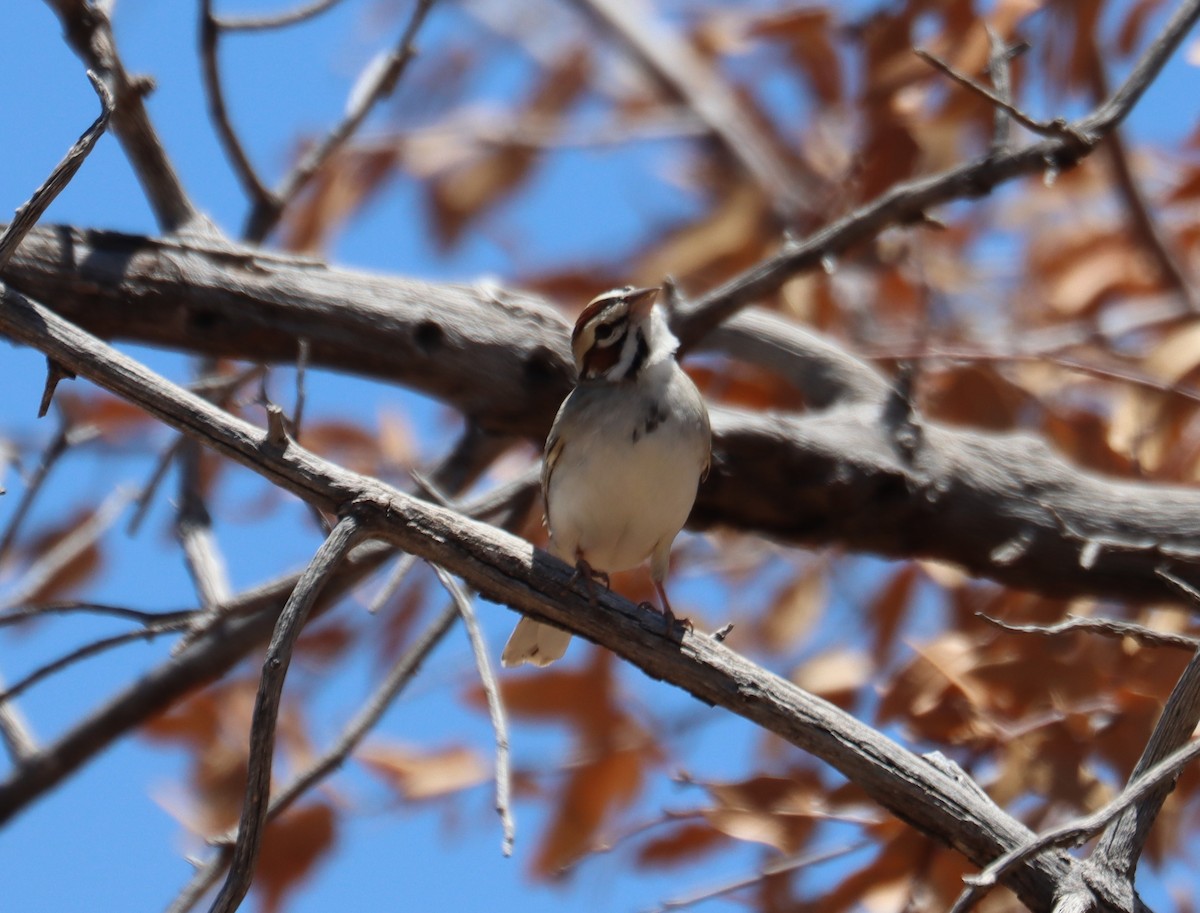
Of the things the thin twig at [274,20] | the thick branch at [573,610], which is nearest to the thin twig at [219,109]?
the thin twig at [274,20]

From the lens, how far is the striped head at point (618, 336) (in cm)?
438

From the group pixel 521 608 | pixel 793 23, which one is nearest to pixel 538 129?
pixel 793 23

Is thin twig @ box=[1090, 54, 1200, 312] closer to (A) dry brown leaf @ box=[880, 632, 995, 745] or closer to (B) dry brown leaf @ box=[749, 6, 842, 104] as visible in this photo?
(B) dry brown leaf @ box=[749, 6, 842, 104]

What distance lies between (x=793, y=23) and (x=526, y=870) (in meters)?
3.83

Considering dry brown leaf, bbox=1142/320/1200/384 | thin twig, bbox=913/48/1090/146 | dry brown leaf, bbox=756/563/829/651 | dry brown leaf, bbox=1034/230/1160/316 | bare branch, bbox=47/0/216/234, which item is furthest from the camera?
dry brown leaf, bbox=1034/230/1160/316

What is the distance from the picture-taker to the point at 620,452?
Answer: 13.6 ft

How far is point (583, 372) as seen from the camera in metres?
4.48

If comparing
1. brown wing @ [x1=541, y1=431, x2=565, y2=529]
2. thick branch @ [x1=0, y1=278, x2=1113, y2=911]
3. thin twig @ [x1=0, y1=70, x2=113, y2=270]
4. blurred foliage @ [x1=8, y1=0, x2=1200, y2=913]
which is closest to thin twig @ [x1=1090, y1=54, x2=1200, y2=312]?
blurred foliage @ [x1=8, y1=0, x2=1200, y2=913]

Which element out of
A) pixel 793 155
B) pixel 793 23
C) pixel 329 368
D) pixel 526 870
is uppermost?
pixel 793 155

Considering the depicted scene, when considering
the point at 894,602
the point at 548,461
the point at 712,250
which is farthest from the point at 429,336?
the point at 712,250

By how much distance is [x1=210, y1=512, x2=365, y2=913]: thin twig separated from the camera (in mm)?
2570

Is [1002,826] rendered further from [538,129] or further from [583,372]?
[538,129]

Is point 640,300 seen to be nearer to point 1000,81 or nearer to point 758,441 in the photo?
point 758,441

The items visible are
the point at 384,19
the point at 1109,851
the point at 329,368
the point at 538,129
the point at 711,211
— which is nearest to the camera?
the point at 1109,851
